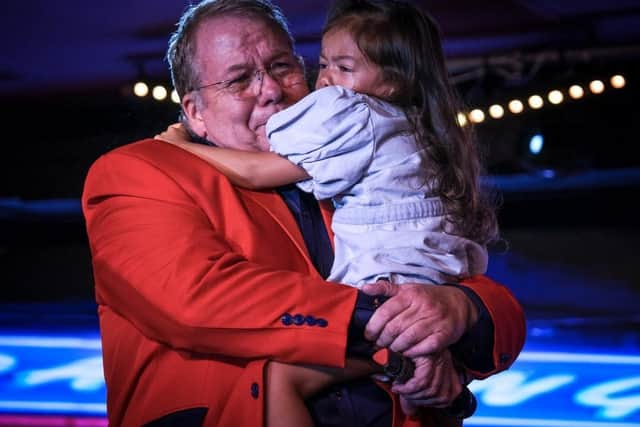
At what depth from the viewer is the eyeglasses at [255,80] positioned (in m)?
1.96

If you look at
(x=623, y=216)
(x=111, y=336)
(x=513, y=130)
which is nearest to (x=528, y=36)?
(x=513, y=130)

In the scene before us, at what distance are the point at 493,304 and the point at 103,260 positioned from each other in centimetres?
71

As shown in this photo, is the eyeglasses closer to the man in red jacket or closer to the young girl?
the young girl

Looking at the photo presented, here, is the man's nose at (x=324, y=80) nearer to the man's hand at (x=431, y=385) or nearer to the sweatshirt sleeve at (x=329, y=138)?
the sweatshirt sleeve at (x=329, y=138)

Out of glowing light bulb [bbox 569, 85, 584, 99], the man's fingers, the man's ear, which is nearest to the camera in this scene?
the man's fingers

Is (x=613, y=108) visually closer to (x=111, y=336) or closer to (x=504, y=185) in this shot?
(x=504, y=185)

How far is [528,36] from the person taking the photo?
439 centimetres

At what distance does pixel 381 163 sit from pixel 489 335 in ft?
1.21

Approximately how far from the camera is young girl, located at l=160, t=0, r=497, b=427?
5.46ft

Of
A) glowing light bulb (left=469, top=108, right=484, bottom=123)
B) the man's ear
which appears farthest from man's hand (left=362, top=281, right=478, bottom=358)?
glowing light bulb (left=469, top=108, right=484, bottom=123)

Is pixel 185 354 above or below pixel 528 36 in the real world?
below

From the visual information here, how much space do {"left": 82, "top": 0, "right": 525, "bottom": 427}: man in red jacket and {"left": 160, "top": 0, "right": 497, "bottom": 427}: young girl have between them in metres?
0.06

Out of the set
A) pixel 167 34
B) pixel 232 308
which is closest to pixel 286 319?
pixel 232 308

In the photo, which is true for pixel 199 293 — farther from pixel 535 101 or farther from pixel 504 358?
pixel 535 101
